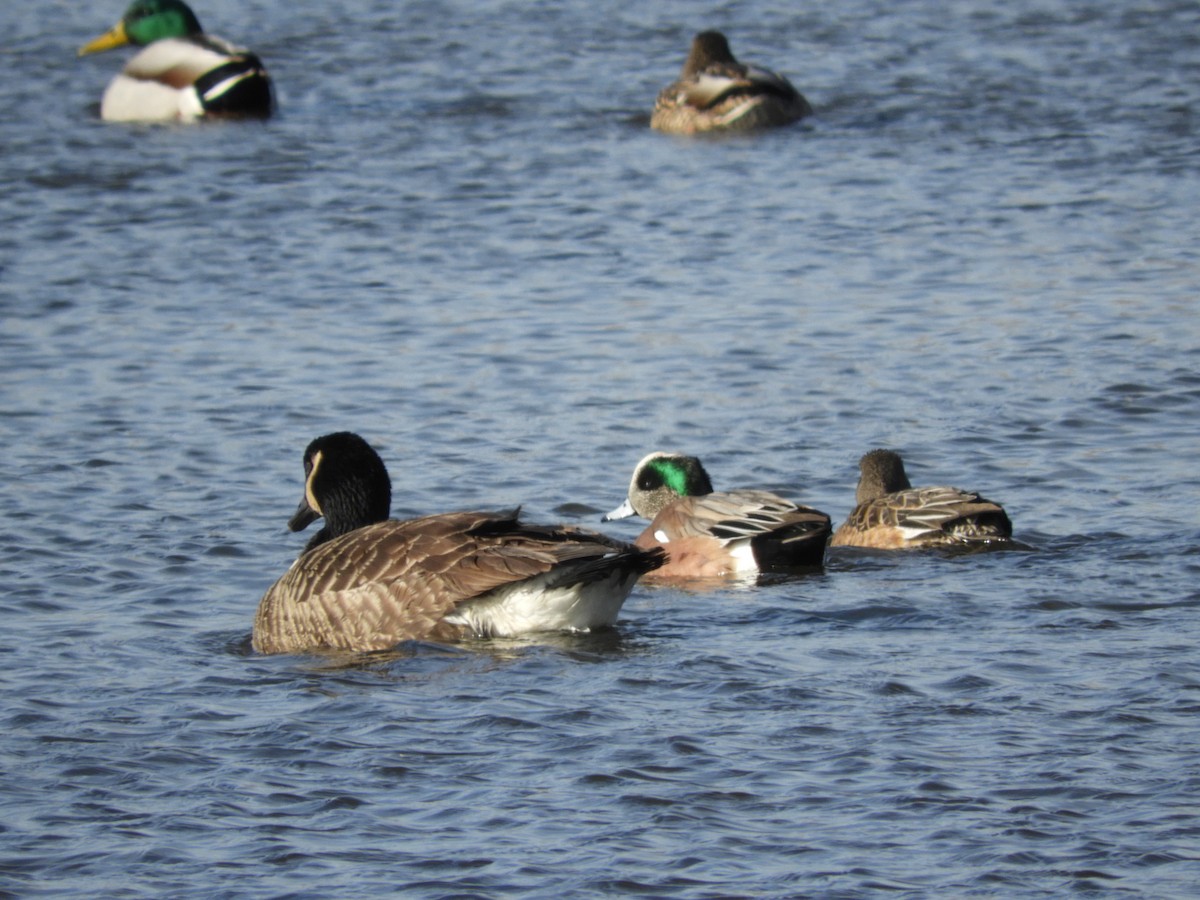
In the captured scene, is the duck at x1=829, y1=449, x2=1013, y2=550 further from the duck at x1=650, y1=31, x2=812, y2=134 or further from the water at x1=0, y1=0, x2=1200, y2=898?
the duck at x1=650, y1=31, x2=812, y2=134

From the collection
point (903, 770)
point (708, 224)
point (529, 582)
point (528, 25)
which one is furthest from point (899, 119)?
point (903, 770)

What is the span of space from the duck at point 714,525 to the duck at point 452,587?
1.08 meters

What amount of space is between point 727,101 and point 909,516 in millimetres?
12193

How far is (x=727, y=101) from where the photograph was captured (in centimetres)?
2219

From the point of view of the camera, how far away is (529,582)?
9.20m

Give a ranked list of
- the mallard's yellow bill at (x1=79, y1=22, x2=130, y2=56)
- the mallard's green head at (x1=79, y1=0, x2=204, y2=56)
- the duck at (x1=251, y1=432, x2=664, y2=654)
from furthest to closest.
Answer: the mallard's yellow bill at (x1=79, y1=22, x2=130, y2=56)
the mallard's green head at (x1=79, y1=0, x2=204, y2=56)
the duck at (x1=251, y1=432, x2=664, y2=654)

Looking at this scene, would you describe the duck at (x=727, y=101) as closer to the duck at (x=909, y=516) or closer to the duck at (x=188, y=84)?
the duck at (x=188, y=84)

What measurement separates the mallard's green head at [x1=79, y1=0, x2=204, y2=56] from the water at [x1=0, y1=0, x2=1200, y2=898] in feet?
2.27

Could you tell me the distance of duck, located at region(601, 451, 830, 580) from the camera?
1052 centimetres

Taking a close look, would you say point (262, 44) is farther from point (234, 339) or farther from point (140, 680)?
point (140, 680)

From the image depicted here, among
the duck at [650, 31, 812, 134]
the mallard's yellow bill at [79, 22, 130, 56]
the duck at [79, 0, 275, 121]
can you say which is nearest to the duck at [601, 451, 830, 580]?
the duck at [650, 31, 812, 134]

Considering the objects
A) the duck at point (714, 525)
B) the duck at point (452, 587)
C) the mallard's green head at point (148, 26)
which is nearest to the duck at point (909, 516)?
the duck at point (714, 525)

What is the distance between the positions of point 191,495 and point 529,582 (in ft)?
9.94

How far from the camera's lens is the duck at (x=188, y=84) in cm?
2305
